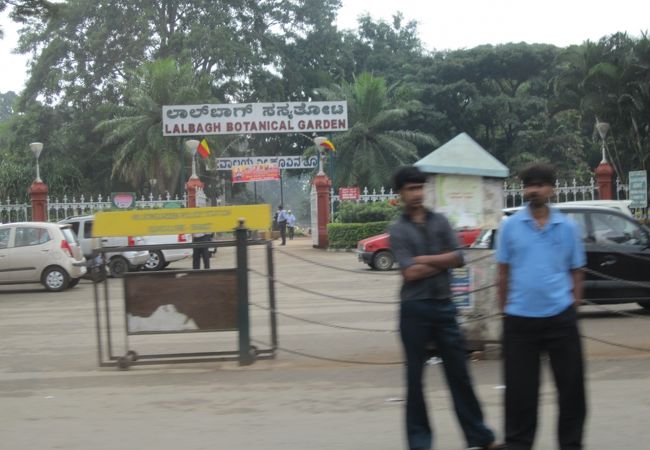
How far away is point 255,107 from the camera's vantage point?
35.0 meters

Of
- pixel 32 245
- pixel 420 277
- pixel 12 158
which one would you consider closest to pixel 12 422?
pixel 420 277

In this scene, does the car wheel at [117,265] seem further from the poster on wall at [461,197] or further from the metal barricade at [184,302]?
the poster on wall at [461,197]

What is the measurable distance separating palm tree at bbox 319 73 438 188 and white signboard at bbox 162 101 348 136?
6.63 metres

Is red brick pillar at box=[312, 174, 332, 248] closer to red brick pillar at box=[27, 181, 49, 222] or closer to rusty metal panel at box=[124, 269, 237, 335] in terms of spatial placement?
red brick pillar at box=[27, 181, 49, 222]

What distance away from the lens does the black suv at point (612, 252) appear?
11047 millimetres

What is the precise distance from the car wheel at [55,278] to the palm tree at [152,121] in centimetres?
2155

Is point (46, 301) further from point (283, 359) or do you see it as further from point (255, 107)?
point (255, 107)

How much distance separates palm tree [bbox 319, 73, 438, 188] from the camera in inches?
1638

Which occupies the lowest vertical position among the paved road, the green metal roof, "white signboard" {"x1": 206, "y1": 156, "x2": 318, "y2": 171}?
the paved road

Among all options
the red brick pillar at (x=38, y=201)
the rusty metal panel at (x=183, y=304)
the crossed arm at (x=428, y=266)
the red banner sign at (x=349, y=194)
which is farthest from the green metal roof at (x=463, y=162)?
the red banner sign at (x=349, y=194)

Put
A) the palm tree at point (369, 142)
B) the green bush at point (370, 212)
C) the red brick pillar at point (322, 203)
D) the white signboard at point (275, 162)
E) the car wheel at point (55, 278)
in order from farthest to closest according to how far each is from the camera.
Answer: the white signboard at point (275, 162), the palm tree at point (369, 142), the red brick pillar at point (322, 203), the green bush at point (370, 212), the car wheel at point (55, 278)

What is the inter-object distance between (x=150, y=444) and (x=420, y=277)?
2453 millimetres

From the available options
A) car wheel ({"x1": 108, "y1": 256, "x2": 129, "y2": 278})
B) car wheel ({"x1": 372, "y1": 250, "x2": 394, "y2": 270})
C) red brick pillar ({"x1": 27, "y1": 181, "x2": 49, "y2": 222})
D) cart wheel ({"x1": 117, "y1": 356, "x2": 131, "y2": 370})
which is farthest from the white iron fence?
cart wheel ({"x1": 117, "y1": 356, "x2": 131, "y2": 370})

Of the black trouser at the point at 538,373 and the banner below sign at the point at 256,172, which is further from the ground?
the banner below sign at the point at 256,172
